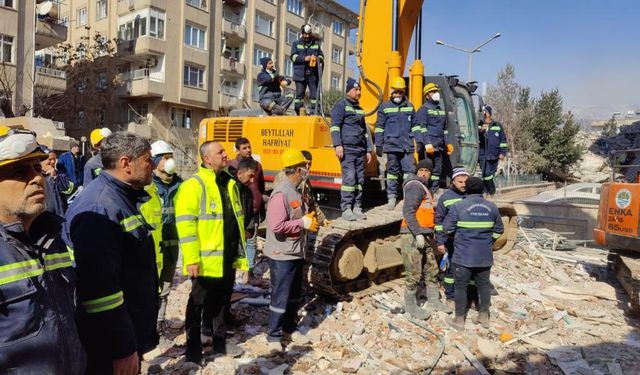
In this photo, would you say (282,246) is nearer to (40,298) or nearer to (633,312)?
(40,298)

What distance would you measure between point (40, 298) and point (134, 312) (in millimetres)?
873

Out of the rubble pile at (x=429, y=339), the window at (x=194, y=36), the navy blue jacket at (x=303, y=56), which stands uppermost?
the window at (x=194, y=36)

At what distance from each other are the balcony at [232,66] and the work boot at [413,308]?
29.6 meters

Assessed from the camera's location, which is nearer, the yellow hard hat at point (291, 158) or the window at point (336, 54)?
the yellow hard hat at point (291, 158)

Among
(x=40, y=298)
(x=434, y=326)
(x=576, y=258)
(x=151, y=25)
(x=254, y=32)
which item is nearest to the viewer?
(x=40, y=298)

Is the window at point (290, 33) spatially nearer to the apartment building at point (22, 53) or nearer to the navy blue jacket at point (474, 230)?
the apartment building at point (22, 53)

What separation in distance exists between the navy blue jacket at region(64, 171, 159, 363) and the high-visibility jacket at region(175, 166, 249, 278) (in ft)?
4.04

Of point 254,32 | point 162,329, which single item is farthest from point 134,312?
point 254,32

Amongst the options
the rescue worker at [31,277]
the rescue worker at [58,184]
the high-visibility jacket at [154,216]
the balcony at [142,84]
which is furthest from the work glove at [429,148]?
the balcony at [142,84]

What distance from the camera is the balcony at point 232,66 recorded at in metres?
33.2

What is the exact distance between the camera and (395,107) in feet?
22.8

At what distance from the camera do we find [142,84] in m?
28.5

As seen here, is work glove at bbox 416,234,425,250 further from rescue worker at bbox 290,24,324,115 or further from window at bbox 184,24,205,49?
window at bbox 184,24,205,49

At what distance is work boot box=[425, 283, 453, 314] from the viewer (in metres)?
6.22
